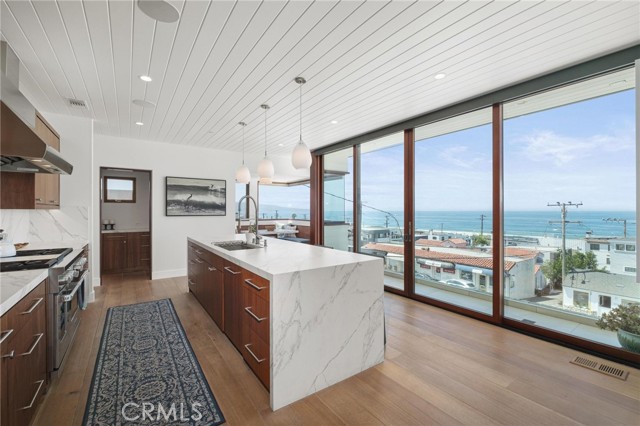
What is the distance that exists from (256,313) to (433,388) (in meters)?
1.41

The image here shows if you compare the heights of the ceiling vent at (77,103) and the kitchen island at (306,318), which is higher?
the ceiling vent at (77,103)

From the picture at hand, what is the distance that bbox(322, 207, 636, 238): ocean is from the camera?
259 cm

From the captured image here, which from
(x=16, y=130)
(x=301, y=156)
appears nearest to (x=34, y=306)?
(x=16, y=130)

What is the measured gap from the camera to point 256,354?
213 centimetres

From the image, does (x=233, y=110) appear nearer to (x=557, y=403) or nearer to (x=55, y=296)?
(x=55, y=296)

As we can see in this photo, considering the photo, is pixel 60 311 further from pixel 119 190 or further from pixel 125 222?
pixel 119 190

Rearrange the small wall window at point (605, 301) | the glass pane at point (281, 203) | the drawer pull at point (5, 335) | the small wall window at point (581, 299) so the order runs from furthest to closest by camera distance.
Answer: the glass pane at point (281, 203)
the small wall window at point (581, 299)
the small wall window at point (605, 301)
the drawer pull at point (5, 335)

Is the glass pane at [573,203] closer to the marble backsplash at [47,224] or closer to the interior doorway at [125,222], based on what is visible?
the marble backsplash at [47,224]

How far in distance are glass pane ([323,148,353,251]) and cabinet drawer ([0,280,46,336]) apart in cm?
431

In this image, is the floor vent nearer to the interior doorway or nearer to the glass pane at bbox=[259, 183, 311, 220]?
the interior doorway

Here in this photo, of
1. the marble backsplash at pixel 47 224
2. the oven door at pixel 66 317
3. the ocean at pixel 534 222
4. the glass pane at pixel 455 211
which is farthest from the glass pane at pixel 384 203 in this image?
the marble backsplash at pixel 47 224

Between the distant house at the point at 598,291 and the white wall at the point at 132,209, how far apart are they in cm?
736

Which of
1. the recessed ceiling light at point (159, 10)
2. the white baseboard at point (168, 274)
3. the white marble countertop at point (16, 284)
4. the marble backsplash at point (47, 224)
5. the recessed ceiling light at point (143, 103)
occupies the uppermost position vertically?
the recessed ceiling light at point (143, 103)

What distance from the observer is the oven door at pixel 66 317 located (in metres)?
2.13
